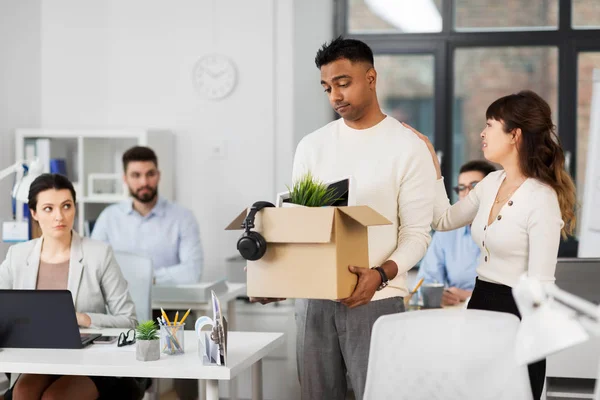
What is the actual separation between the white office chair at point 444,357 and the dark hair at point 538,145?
0.48 meters

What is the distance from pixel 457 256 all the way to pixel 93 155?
8.58 ft

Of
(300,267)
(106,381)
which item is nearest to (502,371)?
(300,267)

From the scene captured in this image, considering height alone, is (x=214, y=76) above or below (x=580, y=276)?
above

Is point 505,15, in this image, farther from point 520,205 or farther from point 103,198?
point 520,205

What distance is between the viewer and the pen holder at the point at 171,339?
8.78ft

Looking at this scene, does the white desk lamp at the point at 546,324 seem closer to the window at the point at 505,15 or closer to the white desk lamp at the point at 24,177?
the white desk lamp at the point at 24,177

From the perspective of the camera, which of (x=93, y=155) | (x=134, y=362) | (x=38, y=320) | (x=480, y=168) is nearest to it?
(x=134, y=362)

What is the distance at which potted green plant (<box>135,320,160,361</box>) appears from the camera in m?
2.58

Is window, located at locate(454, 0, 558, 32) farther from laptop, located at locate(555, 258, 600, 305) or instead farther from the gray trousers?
the gray trousers

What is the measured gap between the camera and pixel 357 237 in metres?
2.32

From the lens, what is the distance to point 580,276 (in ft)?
11.2

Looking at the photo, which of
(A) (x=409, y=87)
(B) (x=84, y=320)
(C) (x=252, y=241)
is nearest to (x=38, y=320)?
(B) (x=84, y=320)

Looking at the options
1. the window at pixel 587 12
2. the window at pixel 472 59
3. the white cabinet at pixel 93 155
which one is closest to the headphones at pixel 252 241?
the white cabinet at pixel 93 155

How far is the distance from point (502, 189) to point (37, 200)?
1774mm
